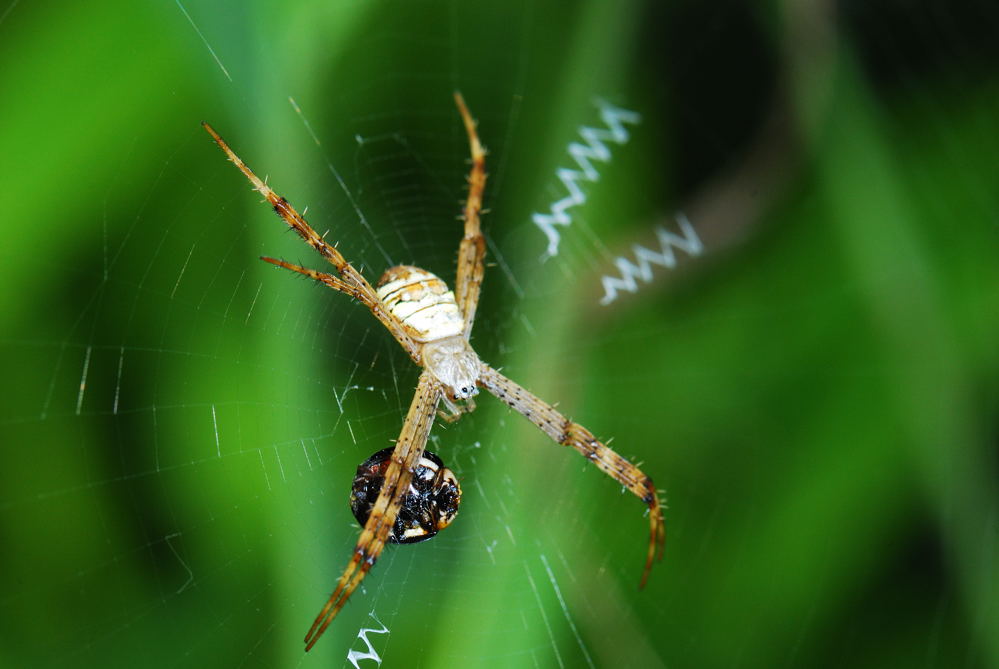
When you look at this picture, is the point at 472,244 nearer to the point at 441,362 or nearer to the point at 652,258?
the point at 441,362

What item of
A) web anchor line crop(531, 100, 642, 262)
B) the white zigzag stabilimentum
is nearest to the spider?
the white zigzag stabilimentum

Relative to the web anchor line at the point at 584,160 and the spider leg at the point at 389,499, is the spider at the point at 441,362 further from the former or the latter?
the web anchor line at the point at 584,160

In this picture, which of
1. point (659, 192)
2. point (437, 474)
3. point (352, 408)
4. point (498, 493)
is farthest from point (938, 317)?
point (352, 408)

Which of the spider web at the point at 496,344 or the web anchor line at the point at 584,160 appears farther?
the web anchor line at the point at 584,160

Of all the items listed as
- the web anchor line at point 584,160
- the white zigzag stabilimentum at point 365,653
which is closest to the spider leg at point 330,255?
the web anchor line at point 584,160

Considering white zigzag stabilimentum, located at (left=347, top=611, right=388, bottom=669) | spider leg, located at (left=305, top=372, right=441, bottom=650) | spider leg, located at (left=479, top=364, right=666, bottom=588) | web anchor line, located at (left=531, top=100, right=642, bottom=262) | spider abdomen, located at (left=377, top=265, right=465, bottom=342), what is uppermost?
web anchor line, located at (left=531, top=100, right=642, bottom=262)

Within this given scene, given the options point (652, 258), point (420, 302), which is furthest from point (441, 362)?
point (652, 258)

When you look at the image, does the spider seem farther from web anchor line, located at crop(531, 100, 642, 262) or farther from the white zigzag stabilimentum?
web anchor line, located at crop(531, 100, 642, 262)
